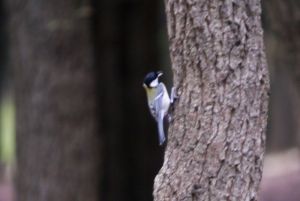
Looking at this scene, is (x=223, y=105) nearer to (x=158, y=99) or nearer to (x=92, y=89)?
(x=158, y=99)

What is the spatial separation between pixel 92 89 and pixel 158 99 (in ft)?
6.59

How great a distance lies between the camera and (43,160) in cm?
547

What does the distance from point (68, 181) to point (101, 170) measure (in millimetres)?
668

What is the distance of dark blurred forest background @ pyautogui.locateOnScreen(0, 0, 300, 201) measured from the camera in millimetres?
5465

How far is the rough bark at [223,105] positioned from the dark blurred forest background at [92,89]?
6.80ft

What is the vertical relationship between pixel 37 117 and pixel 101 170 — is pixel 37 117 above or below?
above

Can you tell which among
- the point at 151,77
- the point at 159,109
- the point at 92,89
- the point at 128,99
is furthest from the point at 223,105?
the point at 128,99

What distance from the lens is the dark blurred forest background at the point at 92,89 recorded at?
17.9ft

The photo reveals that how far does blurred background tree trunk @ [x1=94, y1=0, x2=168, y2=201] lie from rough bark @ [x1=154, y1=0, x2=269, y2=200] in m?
3.93

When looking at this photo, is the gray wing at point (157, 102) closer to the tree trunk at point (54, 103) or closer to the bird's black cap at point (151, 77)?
the bird's black cap at point (151, 77)

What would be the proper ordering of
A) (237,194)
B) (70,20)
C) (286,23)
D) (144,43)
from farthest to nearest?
(144,43), (70,20), (286,23), (237,194)

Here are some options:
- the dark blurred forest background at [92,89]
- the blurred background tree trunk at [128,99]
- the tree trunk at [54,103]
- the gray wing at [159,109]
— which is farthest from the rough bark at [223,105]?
the blurred background tree trunk at [128,99]

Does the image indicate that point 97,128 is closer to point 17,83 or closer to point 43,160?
point 43,160

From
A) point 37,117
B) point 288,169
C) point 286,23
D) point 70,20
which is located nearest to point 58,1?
point 70,20
